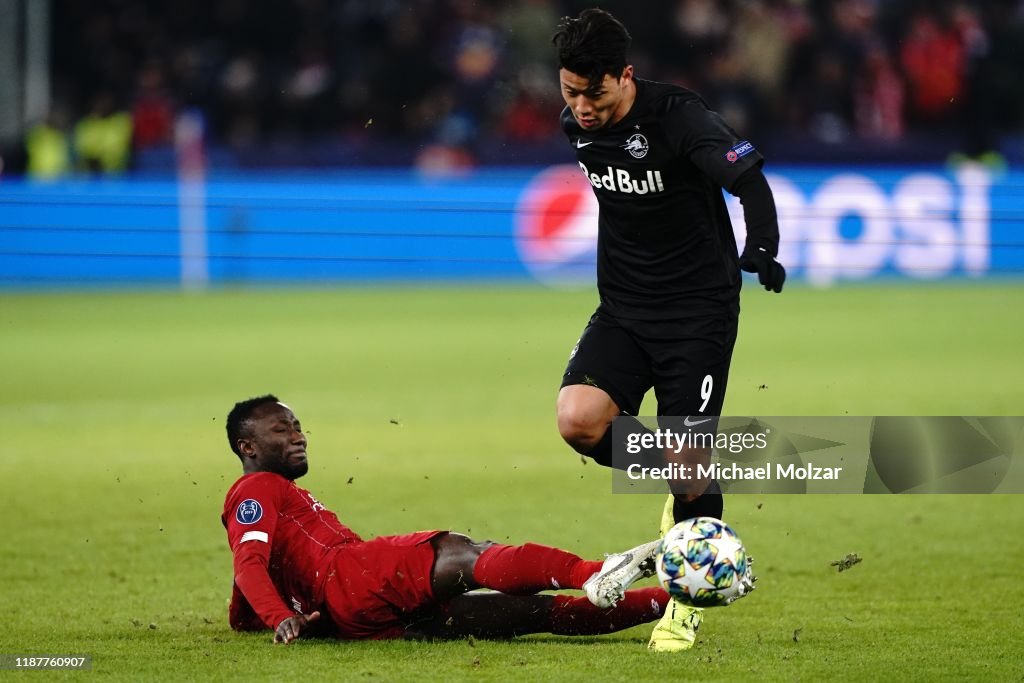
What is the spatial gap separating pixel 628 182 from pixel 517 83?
1528cm

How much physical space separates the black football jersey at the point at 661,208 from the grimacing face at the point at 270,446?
124 centimetres

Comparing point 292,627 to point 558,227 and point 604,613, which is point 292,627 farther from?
point 558,227

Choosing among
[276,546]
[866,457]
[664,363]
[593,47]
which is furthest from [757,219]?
[866,457]

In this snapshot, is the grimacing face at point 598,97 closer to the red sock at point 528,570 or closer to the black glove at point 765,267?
the black glove at point 765,267

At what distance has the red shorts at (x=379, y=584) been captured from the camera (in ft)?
16.9

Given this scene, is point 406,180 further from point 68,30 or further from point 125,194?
point 68,30

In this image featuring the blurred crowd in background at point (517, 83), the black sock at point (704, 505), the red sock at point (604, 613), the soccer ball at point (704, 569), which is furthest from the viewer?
the blurred crowd in background at point (517, 83)

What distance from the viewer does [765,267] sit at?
5070 mm

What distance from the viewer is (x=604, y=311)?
588 centimetres

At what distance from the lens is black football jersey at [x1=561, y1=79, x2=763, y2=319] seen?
5520 mm

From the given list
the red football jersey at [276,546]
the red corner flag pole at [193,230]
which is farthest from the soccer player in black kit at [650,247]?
the red corner flag pole at [193,230]

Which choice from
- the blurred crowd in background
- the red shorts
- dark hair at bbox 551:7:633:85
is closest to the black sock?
the red shorts

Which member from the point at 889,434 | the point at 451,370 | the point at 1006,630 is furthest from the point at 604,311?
the point at 451,370

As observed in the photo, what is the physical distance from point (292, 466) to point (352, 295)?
43.1 feet
